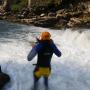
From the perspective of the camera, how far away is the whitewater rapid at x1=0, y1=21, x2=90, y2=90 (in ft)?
35.6

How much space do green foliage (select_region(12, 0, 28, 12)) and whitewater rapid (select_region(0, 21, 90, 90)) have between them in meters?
6.91

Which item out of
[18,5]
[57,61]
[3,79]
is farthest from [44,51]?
[18,5]

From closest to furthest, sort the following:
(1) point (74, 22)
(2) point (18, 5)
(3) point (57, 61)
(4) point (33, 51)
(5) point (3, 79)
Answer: (4) point (33, 51) → (5) point (3, 79) → (3) point (57, 61) → (1) point (74, 22) → (2) point (18, 5)

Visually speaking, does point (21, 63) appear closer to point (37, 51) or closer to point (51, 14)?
point (37, 51)

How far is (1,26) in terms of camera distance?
20109 mm

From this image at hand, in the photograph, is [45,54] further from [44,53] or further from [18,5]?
[18,5]

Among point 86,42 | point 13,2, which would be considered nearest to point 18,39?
point 86,42

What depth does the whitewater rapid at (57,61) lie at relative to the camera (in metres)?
10.8

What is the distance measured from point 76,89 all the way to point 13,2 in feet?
54.4

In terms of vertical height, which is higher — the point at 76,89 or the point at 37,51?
the point at 37,51

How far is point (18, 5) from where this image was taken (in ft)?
82.5

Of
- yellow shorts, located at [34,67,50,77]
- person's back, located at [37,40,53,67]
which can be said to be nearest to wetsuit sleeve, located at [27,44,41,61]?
person's back, located at [37,40,53,67]

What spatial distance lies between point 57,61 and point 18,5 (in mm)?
13047

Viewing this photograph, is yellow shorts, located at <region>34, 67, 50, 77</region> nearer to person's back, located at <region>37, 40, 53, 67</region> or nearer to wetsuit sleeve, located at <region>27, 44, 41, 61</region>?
person's back, located at <region>37, 40, 53, 67</region>
